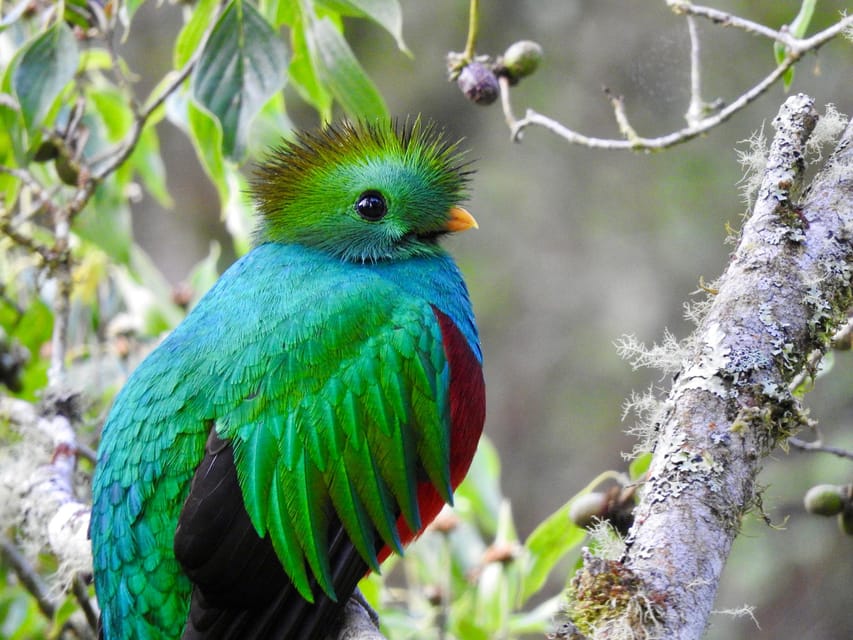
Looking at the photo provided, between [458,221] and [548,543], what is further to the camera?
[458,221]

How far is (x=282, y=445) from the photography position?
253 cm

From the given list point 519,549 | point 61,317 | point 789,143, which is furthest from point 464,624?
point 789,143

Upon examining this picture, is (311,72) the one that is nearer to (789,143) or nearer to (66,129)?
(66,129)

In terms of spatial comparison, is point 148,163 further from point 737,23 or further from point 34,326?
point 737,23

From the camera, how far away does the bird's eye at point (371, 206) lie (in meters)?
3.08

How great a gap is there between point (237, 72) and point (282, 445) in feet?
3.32

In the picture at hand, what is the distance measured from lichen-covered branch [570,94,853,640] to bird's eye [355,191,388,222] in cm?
129

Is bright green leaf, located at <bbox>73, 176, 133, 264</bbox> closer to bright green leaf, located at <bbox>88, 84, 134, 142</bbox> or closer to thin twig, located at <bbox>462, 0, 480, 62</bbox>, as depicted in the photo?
bright green leaf, located at <bbox>88, 84, 134, 142</bbox>

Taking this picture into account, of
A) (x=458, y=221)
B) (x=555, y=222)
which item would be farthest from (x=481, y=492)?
(x=555, y=222)

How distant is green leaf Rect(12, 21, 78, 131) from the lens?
116 inches

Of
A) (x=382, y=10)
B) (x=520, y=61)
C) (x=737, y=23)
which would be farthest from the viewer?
(x=520, y=61)

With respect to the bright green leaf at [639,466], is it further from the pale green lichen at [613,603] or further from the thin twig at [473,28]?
the thin twig at [473,28]

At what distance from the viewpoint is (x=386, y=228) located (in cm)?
310

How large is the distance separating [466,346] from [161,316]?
59.0 inches
